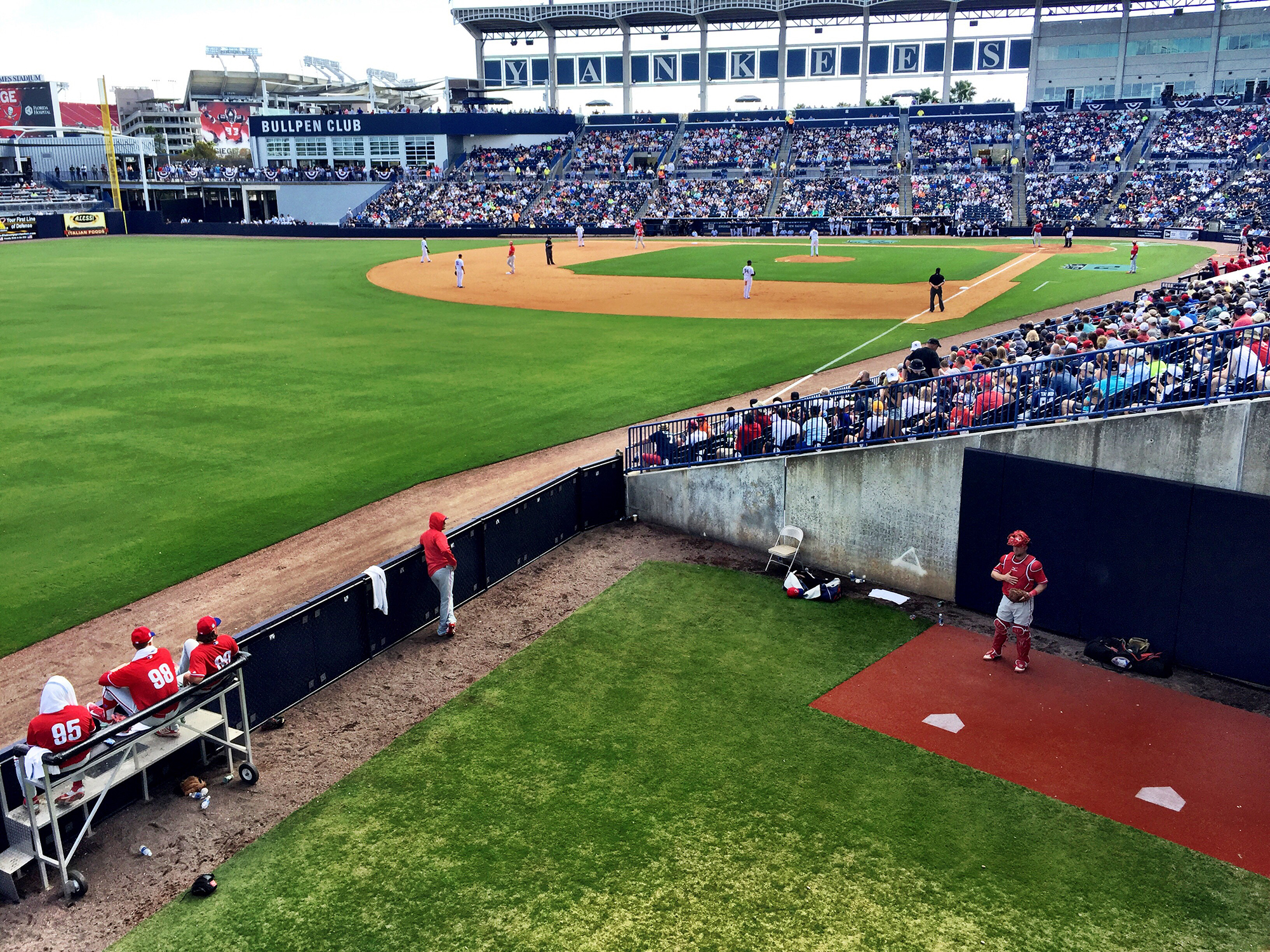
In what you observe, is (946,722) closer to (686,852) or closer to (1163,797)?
(1163,797)

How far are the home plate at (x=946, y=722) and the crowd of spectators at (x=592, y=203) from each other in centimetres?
6627

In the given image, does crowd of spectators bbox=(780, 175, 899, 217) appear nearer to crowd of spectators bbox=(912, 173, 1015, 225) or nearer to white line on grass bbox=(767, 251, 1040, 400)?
crowd of spectators bbox=(912, 173, 1015, 225)

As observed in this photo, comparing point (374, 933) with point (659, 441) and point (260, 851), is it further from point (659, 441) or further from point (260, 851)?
point (659, 441)

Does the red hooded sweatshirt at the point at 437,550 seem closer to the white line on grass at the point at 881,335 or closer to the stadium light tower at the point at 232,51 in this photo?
the white line on grass at the point at 881,335

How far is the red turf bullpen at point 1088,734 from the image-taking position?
347 inches

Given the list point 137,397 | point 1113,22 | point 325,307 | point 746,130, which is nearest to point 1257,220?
point 1113,22

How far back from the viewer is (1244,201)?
58.6 meters

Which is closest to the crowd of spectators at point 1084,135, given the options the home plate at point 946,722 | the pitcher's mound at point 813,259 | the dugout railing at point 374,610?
the pitcher's mound at point 813,259

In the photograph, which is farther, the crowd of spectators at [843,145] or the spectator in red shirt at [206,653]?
the crowd of spectators at [843,145]

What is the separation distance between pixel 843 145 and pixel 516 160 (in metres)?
29.1

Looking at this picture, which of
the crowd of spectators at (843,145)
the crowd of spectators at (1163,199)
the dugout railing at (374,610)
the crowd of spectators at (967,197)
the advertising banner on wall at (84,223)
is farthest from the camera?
the advertising banner on wall at (84,223)

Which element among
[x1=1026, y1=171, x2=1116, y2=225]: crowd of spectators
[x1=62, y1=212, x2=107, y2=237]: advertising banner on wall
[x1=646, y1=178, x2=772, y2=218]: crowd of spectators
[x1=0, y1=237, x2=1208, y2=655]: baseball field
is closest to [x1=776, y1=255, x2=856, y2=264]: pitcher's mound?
[x1=0, y1=237, x2=1208, y2=655]: baseball field

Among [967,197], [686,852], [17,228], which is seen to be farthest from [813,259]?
[17,228]

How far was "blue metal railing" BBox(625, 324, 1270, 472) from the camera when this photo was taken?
11.4m
